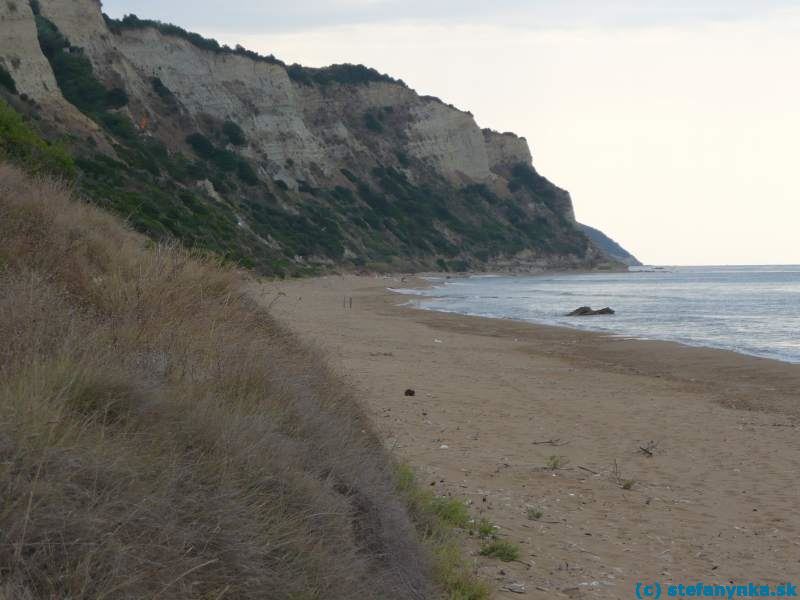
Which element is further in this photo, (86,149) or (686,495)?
(86,149)

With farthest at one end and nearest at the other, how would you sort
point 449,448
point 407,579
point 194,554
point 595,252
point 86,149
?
point 595,252
point 86,149
point 449,448
point 407,579
point 194,554

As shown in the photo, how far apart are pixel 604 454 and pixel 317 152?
69.1 m

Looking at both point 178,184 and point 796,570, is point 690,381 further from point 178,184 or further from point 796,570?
point 178,184

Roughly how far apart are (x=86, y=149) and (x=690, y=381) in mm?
31036

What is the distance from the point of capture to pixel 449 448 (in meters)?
8.59

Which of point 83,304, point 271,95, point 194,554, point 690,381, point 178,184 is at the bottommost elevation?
point 690,381

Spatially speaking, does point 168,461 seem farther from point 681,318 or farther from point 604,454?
point 681,318

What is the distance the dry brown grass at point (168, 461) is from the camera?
2664mm

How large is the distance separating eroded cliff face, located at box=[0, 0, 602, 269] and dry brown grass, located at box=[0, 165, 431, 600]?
77.2 feet

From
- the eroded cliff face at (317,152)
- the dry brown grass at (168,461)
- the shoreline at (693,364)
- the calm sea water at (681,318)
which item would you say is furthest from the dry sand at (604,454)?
the eroded cliff face at (317,152)

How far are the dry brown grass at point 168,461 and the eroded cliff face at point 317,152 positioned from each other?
23.5m

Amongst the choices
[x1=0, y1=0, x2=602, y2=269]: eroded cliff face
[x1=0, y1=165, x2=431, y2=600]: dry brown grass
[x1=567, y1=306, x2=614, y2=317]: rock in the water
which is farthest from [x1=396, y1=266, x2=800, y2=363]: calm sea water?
[x1=0, y1=165, x2=431, y2=600]: dry brown grass

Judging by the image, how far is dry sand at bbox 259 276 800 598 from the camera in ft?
18.5

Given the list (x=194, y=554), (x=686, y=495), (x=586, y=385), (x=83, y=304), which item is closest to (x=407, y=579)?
(x=194, y=554)
